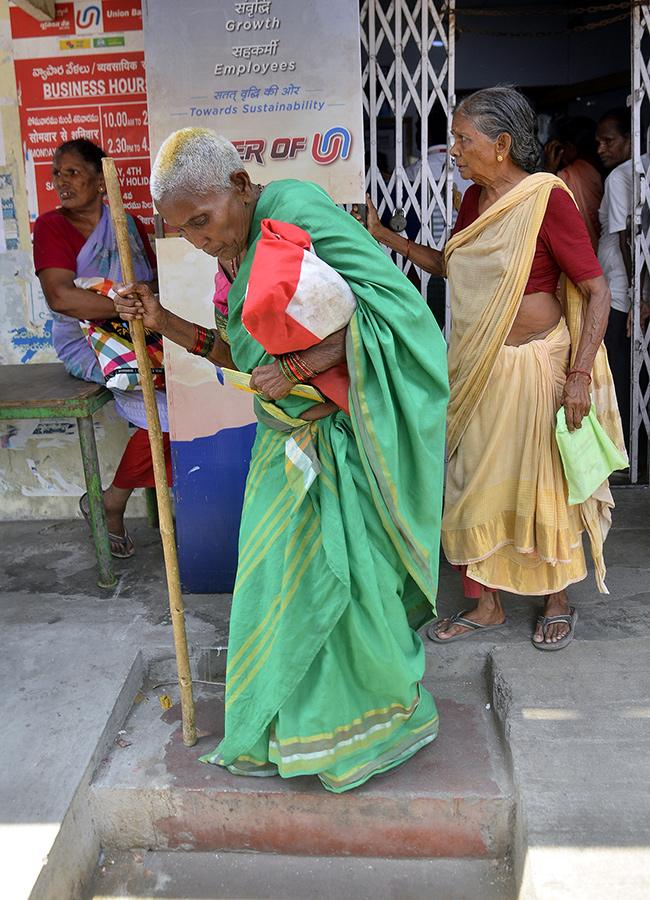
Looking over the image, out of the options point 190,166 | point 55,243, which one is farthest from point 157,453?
point 55,243

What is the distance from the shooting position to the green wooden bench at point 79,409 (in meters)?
3.40

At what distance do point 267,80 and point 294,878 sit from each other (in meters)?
2.79

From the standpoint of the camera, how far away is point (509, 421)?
2797 mm

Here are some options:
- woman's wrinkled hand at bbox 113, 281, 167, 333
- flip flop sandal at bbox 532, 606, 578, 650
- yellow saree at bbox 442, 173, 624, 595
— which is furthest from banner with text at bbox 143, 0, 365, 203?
flip flop sandal at bbox 532, 606, 578, 650

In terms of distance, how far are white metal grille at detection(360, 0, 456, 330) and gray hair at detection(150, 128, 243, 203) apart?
2.24 m

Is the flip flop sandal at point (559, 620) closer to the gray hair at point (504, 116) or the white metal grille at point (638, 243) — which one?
the gray hair at point (504, 116)

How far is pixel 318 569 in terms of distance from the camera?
7.09 feet

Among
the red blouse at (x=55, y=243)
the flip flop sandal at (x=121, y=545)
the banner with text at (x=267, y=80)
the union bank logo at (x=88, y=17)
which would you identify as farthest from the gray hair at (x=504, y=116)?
the flip flop sandal at (x=121, y=545)

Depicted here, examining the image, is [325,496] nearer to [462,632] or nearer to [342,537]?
[342,537]

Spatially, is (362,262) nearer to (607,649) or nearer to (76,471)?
(607,649)

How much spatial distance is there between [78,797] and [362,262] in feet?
5.78

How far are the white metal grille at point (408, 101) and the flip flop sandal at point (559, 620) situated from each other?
6.53 feet

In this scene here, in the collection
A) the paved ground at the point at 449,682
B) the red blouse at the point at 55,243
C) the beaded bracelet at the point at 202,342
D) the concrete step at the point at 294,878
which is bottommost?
the concrete step at the point at 294,878

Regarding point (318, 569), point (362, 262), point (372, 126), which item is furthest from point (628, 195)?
point (318, 569)
